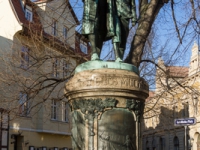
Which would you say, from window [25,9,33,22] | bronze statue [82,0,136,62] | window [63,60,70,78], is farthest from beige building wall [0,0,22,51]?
bronze statue [82,0,136,62]

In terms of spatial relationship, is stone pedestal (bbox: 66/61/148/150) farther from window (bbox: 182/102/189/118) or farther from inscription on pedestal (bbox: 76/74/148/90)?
window (bbox: 182/102/189/118)

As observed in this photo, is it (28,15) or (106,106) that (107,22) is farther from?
(28,15)

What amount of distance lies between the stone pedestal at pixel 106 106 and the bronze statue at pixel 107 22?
454 mm

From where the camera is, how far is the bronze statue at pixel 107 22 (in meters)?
6.06

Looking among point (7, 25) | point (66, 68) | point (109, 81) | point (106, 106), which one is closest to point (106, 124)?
point (106, 106)

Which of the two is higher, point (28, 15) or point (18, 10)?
point (28, 15)

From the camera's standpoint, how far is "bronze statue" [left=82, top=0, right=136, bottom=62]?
6.06 meters

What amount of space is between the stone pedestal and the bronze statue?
1.49ft

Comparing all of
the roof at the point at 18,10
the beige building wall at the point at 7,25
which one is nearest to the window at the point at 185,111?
the roof at the point at 18,10

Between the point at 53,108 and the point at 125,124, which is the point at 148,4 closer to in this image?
the point at 125,124

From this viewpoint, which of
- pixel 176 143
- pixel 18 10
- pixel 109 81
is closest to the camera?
pixel 109 81

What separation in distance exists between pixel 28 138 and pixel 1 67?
5.21 m

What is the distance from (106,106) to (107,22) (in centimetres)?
136

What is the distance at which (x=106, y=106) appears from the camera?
5.59 metres
